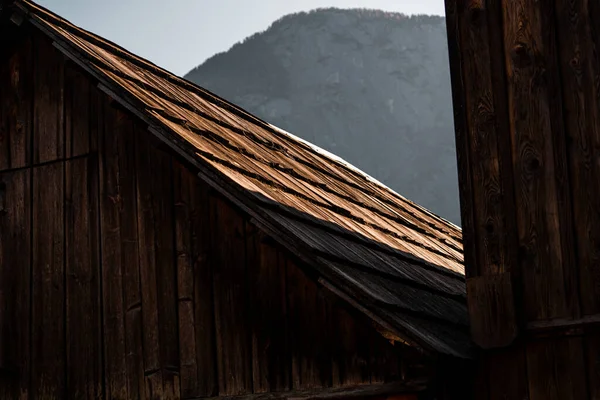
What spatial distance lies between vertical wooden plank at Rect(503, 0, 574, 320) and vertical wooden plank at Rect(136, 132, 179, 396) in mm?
2604

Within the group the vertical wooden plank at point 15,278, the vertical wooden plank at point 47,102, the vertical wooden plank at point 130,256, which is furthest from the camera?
the vertical wooden plank at point 47,102

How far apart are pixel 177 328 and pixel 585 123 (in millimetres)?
3315

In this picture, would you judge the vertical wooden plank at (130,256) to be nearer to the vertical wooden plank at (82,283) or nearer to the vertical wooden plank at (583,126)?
the vertical wooden plank at (82,283)

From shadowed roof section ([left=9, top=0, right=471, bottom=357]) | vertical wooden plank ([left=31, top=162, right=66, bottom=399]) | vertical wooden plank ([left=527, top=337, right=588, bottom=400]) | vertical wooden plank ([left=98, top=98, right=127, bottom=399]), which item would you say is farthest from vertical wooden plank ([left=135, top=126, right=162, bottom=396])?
vertical wooden plank ([left=527, top=337, right=588, bottom=400])

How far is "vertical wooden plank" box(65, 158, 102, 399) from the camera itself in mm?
8344

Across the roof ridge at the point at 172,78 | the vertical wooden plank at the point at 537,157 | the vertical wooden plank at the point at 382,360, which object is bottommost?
the vertical wooden plank at the point at 382,360

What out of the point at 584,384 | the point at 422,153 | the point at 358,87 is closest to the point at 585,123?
the point at 584,384

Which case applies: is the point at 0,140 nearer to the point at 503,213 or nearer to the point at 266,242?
the point at 266,242

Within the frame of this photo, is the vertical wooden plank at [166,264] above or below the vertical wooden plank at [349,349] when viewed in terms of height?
above

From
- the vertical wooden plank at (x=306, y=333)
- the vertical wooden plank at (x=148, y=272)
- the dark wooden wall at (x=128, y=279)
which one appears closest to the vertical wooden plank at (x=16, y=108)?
the dark wooden wall at (x=128, y=279)

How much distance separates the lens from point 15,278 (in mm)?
8852

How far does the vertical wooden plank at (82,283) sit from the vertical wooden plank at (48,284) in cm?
7

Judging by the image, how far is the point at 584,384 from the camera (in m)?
7.27

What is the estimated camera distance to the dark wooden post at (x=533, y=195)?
24.3 ft
